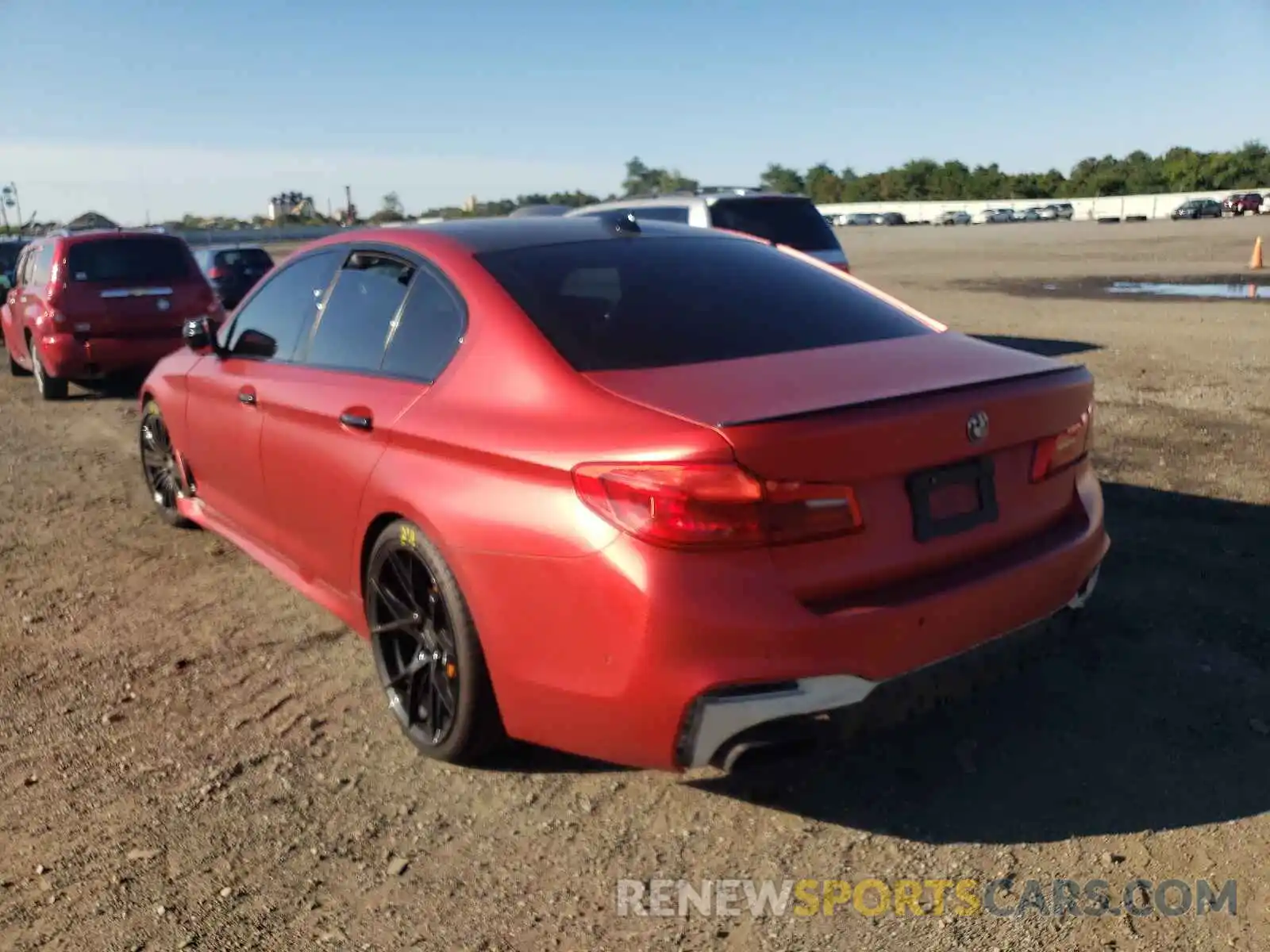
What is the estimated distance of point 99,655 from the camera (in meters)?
4.51

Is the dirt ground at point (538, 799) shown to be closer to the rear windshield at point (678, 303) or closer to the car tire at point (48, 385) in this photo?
the rear windshield at point (678, 303)

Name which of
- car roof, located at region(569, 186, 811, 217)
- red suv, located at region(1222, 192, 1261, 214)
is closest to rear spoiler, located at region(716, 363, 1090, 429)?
car roof, located at region(569, 186, 811, 217)

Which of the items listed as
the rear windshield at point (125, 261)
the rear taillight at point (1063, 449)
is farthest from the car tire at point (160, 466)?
the rear windshield at point (125, 261)

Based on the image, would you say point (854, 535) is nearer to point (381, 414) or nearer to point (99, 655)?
point (381, 414)

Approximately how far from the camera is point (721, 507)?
8.64ft

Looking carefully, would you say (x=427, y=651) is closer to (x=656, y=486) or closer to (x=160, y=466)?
(x=656, y=486)

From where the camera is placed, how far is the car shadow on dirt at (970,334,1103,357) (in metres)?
11.9

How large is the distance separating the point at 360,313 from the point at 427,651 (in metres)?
1.31

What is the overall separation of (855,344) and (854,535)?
0.87m

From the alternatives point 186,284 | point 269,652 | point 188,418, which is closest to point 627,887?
point 269,652

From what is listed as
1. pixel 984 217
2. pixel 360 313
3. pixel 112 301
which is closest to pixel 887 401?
pixel 360 313

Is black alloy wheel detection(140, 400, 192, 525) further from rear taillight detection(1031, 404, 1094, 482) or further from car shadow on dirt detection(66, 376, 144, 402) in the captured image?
car shadow on dirt detection(66, 376, 144, 402)

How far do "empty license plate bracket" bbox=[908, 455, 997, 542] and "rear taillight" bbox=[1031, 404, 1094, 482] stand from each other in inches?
9.1

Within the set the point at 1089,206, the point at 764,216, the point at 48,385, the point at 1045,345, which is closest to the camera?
the point at 764,216
